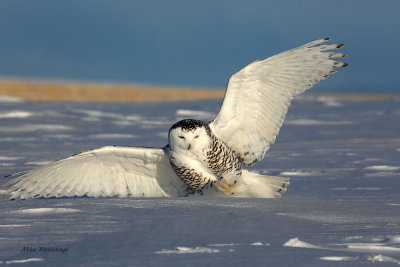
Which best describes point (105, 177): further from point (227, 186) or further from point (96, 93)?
point (96, 93)

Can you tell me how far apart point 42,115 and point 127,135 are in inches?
102

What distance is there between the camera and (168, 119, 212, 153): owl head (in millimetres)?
4797

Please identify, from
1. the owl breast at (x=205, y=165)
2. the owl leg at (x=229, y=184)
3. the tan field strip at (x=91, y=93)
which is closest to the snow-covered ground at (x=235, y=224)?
the owl leg at (x=229, y=184)

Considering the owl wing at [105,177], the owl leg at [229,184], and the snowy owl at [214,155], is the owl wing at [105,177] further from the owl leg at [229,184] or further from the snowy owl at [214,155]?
the owl leg at [229,184]

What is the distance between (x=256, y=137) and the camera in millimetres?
5449

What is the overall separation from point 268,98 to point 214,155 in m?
0.67

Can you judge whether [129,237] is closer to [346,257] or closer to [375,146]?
[346,257]

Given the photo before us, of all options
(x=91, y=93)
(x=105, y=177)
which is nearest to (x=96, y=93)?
(x=91, y=93)

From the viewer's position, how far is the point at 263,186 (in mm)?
5195

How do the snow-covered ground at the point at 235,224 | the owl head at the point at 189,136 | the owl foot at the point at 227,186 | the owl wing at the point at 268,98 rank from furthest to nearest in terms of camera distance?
the owl wing at the point at 268,98
the owl foot at the point at 227,186
the owl head at the point at 189,136
the snow-covered ground at the point at 235,224

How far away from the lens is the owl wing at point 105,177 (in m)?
5.17

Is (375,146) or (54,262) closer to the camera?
(54,262)

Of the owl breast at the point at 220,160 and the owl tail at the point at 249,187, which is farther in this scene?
the owl tail at the point at 249,187

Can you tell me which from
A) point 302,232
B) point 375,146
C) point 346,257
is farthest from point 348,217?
point 375,146
